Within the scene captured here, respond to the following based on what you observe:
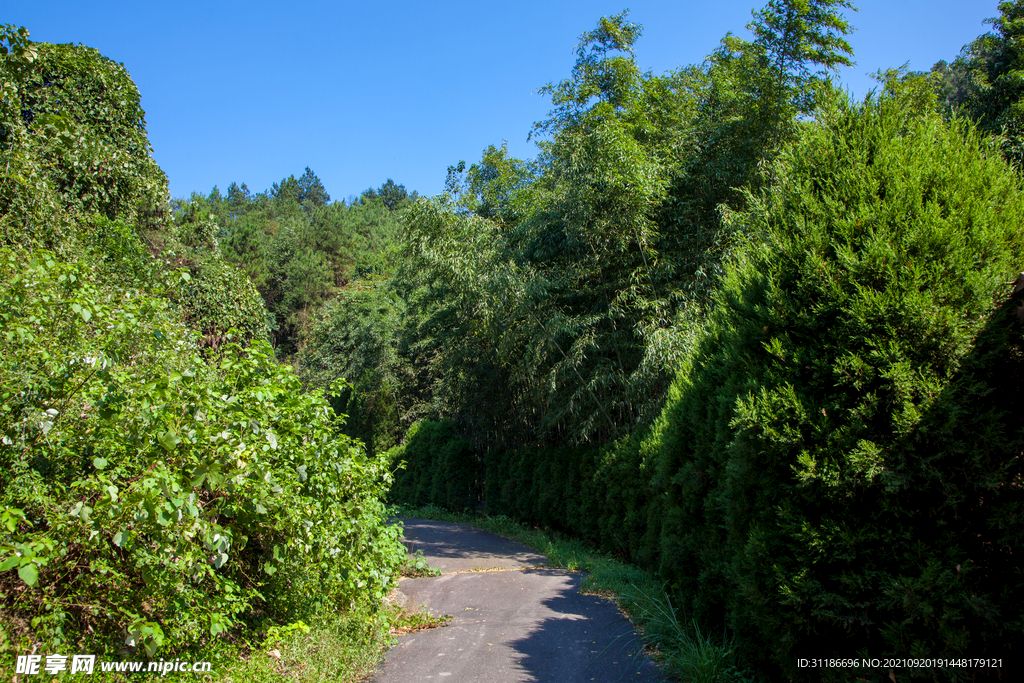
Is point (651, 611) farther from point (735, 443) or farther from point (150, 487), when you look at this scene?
point (150, 487)

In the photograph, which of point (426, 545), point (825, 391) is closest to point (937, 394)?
point (825, 391)

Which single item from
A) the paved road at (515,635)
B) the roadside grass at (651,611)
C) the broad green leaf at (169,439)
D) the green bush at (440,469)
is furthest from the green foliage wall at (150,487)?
the green bush at (440,469)

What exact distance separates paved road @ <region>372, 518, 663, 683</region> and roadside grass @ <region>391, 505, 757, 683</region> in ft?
0.56

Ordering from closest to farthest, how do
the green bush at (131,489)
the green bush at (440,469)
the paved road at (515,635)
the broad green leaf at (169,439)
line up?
Result: the green bush at (131,489) < the broad green leaf at (169,439) < the paved road at (515,635) < the green bush at (440,469)

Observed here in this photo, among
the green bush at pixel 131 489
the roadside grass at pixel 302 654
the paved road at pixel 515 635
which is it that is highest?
the green bush at pixel 131 489

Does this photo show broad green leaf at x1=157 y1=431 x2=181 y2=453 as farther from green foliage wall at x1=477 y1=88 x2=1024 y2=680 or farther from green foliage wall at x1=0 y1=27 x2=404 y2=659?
green foliage wall at x1=477 y1=88 x2=1024 y2=680

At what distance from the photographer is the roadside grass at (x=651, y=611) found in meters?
4.05

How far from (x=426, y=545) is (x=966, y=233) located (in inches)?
452

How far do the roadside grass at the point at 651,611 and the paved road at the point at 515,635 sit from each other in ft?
0.56

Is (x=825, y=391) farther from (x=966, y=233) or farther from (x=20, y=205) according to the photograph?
(x=20, y=205)

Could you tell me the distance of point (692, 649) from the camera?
13.8 feet

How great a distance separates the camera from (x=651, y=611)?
5793 mm

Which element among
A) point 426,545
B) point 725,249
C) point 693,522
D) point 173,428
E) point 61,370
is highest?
point 725,249

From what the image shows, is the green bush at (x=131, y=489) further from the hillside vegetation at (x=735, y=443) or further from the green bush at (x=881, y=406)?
the green bush at (x=881, y=406)
